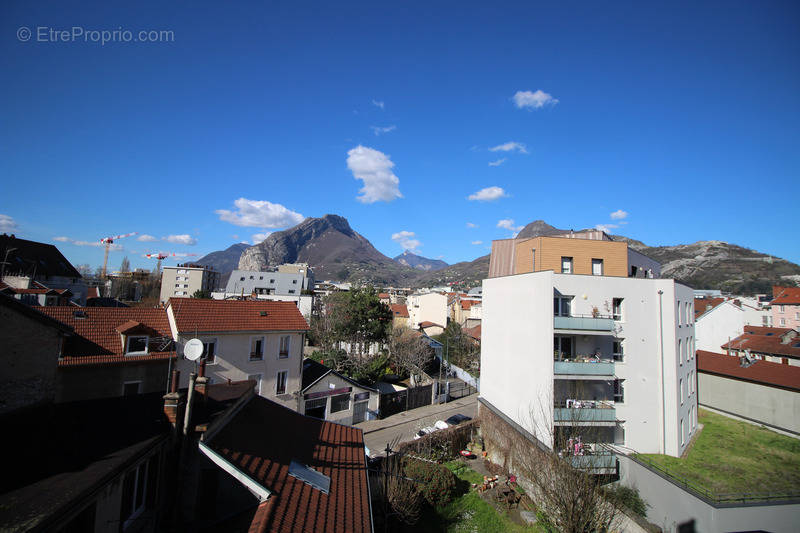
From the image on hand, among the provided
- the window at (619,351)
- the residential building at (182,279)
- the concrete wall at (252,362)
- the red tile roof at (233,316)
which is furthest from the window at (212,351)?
the residential building at (182,279)

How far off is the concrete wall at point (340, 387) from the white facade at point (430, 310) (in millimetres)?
41237

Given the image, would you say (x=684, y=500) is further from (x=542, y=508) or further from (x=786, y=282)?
(x=786, y=282)

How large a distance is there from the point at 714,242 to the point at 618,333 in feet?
690

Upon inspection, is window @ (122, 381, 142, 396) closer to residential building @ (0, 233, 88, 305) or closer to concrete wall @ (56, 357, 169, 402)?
concrete wall @ (56, 357, 169, 402)

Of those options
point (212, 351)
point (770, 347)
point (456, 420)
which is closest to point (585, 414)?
point (456, 420)

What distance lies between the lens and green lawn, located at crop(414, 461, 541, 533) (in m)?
16.3

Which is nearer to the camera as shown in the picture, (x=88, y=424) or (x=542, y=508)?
(x=88, y=424)

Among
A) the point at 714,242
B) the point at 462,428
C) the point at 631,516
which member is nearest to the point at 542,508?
the point at 631,516

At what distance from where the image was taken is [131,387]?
18656 mm

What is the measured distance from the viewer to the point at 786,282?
117688mm

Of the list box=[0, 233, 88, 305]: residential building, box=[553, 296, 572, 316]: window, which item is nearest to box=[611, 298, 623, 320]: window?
box=[553, 296, 572, 316]: window

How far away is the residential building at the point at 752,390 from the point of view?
81.4 ft

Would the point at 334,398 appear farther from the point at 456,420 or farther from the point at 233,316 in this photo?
the point at 456,420

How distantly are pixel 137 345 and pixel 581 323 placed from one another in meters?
24.7
